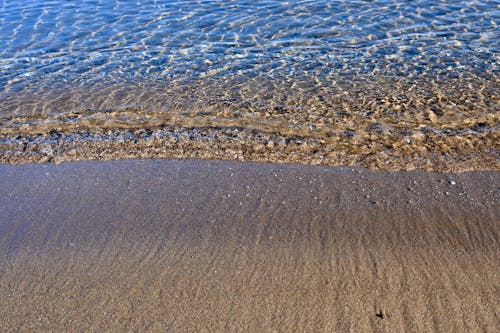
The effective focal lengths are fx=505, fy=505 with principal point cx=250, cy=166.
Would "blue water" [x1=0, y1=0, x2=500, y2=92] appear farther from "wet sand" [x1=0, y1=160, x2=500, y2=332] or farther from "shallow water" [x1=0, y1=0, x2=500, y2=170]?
"wet sand" [x1=0, y1=160, x2=500, y2=332]

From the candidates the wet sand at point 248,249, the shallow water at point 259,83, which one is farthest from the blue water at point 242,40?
the wet sand at point 248,249

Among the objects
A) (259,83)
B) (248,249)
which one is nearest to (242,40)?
(259,83)

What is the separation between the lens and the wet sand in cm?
350

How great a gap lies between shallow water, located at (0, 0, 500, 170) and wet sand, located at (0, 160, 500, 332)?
584mm

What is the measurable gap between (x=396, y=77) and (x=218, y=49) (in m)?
3.45

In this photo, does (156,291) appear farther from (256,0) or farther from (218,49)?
(256,0)

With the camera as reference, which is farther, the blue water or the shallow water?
the blue water

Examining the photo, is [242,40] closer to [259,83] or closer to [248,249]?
[259,83]

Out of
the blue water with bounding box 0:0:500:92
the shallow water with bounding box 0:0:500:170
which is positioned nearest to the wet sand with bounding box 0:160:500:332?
the shallow water with bounding box 0:0:500:170

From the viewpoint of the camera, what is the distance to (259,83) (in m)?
8.15

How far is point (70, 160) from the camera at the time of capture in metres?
6.03

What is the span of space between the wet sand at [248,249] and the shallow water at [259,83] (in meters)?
0.58

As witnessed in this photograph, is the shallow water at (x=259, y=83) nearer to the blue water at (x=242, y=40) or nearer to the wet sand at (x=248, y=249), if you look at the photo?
the blue water at (x=242, y=40)

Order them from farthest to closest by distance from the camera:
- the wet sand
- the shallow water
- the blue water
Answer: the blue water → the shallow water → the wet sand
